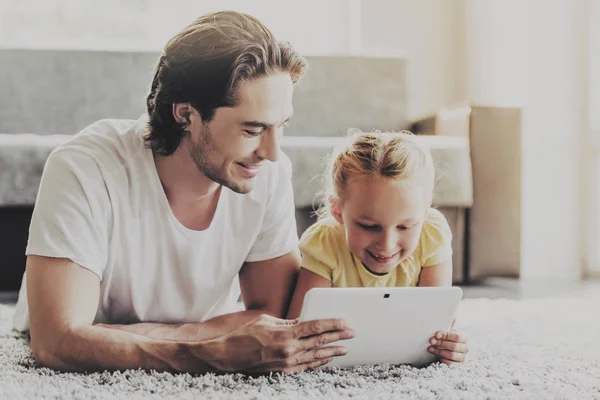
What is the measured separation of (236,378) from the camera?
1136mm

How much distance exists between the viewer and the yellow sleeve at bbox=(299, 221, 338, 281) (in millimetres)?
1402

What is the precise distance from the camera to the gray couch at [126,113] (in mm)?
2182

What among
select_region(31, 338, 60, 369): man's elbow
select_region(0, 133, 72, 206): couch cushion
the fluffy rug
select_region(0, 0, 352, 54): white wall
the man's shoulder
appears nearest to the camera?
the fluffy rug

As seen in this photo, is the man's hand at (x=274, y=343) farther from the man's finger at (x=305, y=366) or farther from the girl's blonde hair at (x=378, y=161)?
the girl's blonde hair at (x=378, y=161)

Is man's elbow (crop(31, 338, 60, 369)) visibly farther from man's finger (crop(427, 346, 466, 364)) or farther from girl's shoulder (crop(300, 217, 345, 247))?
man's finger (crop(427, 346, 466, 364))

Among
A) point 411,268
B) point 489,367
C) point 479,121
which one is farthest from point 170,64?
point 479,121

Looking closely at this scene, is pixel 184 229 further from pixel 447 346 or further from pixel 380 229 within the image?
pixel 447 346

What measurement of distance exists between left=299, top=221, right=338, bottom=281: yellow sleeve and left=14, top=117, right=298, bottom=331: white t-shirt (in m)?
0.08

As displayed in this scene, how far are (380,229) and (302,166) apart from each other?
1.01 meters

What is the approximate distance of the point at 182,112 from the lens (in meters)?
1.35

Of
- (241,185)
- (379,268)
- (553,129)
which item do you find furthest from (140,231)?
(553,129)

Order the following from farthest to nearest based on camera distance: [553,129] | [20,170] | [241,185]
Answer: [553,129]
[20,170]
[241,185]

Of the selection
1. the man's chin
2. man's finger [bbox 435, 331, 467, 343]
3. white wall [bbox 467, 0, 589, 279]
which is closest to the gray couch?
white wall [bbox 467, 0, 589, 279]

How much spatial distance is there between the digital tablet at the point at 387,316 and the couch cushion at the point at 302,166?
75cm
